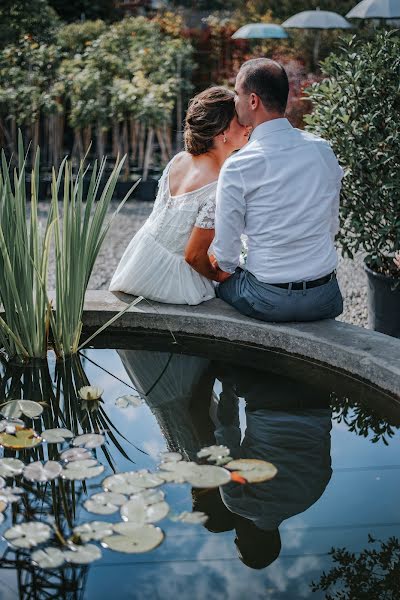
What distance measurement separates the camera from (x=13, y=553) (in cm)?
205

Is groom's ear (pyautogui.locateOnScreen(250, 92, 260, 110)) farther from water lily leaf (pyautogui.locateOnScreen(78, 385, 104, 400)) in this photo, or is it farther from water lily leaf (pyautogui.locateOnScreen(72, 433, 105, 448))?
water lily leaf (pyautogui.locateOnScreen(72, 433, 105, 448))

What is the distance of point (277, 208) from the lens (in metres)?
3.05

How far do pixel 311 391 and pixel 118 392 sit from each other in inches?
25.6

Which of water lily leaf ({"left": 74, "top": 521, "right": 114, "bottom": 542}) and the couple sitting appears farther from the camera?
the couple sitting

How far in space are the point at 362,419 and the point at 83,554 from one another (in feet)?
3.61

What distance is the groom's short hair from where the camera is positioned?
3002mm

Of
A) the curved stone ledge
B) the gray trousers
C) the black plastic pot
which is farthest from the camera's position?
the black plastic pot

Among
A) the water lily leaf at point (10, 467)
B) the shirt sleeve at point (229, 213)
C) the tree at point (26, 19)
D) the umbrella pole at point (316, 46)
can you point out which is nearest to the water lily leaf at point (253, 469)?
the water lily leaf at point (10, 467)

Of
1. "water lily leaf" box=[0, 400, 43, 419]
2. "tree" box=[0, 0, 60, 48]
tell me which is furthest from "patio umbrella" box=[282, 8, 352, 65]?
"water lily leaf" box=[0, 400, 43, 419]

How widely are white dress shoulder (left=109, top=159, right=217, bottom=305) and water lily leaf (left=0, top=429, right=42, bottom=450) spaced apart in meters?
0.95

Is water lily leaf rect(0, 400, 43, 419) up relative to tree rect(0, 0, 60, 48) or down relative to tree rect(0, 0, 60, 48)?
down

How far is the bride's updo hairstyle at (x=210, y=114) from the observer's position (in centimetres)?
328

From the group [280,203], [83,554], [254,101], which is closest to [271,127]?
[254,101]

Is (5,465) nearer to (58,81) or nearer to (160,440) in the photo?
(160,440)
